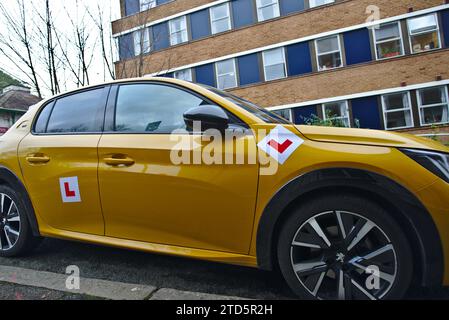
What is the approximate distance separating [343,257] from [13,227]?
2.87 meters

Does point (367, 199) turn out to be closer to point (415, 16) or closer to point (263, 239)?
point (263, 239)

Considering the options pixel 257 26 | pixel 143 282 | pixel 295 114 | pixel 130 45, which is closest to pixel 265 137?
pixel 143 282

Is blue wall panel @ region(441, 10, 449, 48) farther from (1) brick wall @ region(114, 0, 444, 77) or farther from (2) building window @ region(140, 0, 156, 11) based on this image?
Answer: (2) building window @ region(140, 0, 156, 11)

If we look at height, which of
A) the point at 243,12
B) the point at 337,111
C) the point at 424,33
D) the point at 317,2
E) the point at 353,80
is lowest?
the point at 337,111

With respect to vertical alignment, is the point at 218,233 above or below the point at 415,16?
below

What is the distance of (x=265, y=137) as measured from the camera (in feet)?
7.05

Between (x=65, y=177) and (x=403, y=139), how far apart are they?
246cm

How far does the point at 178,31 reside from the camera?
1958 centimetres

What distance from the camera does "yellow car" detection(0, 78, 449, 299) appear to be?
180 centimetres

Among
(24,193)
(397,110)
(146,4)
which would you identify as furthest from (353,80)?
(24,193)

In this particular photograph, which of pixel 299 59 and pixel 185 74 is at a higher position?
pixel 185 74

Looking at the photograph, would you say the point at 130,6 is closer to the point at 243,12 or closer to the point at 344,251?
the point at 243,12

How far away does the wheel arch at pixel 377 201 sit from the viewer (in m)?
1.73

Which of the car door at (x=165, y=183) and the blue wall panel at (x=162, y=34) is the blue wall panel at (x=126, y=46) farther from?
the car door at (x=165, y=183)
